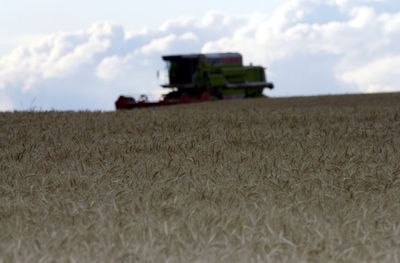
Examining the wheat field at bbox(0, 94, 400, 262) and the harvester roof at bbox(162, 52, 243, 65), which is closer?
the wheat field at bbox(0, 94, 400, 262)

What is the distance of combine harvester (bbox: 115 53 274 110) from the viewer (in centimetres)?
3488

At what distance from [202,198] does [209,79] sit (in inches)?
1189

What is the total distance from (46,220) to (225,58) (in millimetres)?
32881

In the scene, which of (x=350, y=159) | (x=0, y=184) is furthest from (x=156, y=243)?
(x=350, y=159)

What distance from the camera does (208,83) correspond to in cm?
3516

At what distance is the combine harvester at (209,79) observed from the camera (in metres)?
34.9

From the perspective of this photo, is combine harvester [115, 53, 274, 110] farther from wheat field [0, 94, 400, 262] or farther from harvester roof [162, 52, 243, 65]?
wheat field [0, 94, 400, 262]

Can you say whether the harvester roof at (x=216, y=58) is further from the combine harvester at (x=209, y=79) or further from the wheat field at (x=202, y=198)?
the wheat field at (x=202, y=198)

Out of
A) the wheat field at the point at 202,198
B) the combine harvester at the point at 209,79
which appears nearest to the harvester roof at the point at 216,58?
the combine harvester at the point at 209,79

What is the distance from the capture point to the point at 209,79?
35000mm

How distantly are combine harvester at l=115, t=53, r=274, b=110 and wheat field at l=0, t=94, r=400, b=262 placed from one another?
25.4 m

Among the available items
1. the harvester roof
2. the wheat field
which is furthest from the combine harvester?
the wheat field

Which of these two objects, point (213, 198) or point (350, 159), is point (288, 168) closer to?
point (350, 159)

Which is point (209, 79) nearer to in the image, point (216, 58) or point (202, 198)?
point (216, 58)
